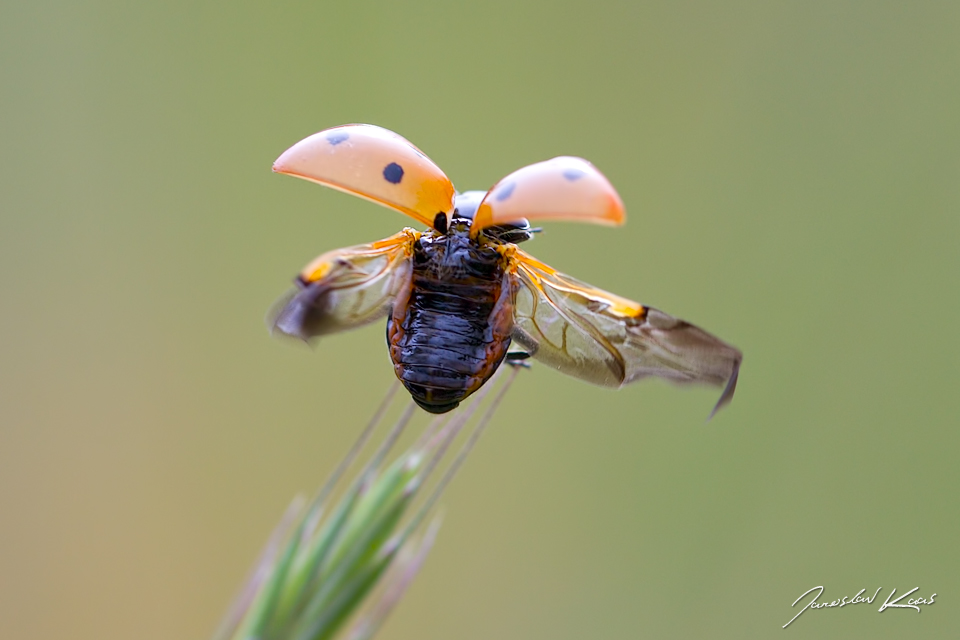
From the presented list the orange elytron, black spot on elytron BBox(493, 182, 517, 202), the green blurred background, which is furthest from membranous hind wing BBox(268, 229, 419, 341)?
the green blurred background

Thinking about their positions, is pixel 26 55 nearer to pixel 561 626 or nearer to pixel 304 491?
pixel 304 491

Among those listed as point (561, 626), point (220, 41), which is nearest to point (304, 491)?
point (561, 626)

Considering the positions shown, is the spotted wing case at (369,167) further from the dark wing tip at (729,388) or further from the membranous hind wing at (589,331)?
the dark wing tip at (729,388)

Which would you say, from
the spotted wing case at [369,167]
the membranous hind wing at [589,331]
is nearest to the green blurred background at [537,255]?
the membranous hind wing at [589,331]

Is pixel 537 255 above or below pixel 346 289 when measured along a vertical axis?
above

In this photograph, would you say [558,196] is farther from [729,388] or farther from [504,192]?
[729,388]

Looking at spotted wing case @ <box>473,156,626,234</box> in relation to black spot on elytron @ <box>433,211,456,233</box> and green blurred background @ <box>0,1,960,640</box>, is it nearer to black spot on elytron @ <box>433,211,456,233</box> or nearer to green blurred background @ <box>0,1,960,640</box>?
black spot on elytron @ <box>433,211,456,233</box>

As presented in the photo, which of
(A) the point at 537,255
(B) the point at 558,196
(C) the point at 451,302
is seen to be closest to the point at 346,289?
(C) the point at 451,302
